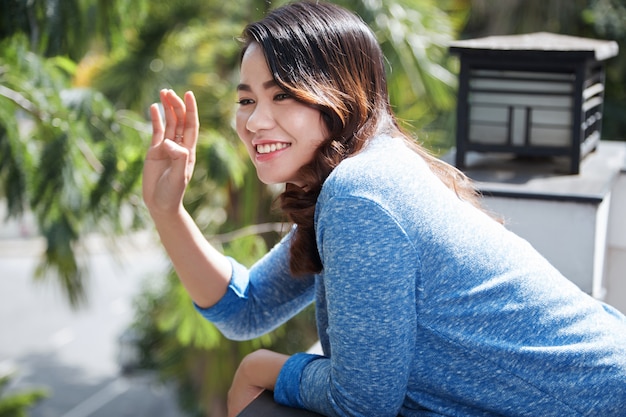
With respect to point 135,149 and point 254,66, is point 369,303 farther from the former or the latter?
point 135,149

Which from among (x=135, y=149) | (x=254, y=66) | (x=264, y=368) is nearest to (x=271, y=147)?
(x=254, y=66)

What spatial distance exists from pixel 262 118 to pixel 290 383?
1.25 feet

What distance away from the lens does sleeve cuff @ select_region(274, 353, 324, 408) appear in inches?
45.3

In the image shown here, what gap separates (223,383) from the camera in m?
4.82

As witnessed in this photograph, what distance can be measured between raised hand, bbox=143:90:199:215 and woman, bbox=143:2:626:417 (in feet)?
0.44

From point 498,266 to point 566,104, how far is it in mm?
1122

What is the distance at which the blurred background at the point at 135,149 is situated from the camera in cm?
234

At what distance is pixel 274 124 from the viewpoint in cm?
116

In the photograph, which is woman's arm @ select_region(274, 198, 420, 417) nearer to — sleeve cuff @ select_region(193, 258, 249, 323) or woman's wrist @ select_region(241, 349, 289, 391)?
woman's wrist @ select_region(241, 349, 289, 391)

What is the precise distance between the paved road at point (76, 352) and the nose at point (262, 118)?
726 cm

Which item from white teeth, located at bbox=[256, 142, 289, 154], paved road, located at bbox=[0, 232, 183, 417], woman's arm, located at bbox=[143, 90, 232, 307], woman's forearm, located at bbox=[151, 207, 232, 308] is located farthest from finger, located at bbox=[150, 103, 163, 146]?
paved road, located at bbox=[0, 232, 183, 417]

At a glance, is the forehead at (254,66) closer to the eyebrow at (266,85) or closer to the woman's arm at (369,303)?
the eyebrow at (266,85)

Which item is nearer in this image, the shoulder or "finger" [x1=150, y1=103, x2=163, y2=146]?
the shoulder

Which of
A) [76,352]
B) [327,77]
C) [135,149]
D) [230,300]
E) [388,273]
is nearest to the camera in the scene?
[388,273]
